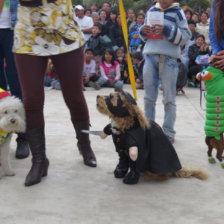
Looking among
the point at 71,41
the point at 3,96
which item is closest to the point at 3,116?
the point at 3,96

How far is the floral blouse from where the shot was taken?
2.58 meters

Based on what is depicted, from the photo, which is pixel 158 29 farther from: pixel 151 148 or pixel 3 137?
pixel 3 137

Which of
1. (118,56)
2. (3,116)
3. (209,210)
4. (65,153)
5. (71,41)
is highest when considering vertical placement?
(71,41)

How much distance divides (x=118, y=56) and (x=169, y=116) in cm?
538

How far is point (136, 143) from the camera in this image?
260cm

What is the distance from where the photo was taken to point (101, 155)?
3379mm

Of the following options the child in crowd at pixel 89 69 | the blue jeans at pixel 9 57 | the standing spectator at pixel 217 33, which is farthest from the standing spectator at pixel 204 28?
the blue jeans at pixel 9 57

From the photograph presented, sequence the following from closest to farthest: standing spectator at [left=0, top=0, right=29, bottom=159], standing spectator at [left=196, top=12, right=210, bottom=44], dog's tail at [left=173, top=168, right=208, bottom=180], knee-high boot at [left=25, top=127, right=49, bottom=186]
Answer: knee-high boot at [left=25, top=127, right=49, bottom=186] → dog's tail at [left=173, top=168, right=208, bottom=180] → standing spectator at [left=0, top=0, right=29, bottom=159] → standing spectator at [left=196, top=12, right=210, bottom=44]

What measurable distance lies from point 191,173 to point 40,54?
1509mm

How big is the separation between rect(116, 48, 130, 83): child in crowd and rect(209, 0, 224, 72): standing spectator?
5.87 meters

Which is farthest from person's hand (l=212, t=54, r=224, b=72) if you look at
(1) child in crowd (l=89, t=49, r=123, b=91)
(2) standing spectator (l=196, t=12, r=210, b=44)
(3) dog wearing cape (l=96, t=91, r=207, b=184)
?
(2) standing spectator (l=196, t=12, r=210, b=44)

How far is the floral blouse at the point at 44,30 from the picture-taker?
102 inches

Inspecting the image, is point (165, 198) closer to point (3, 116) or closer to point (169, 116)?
point (3, 116)

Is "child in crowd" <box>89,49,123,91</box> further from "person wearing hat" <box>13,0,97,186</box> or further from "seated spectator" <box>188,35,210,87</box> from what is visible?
"person wearing hat" <box>13,0,97,186</box>
